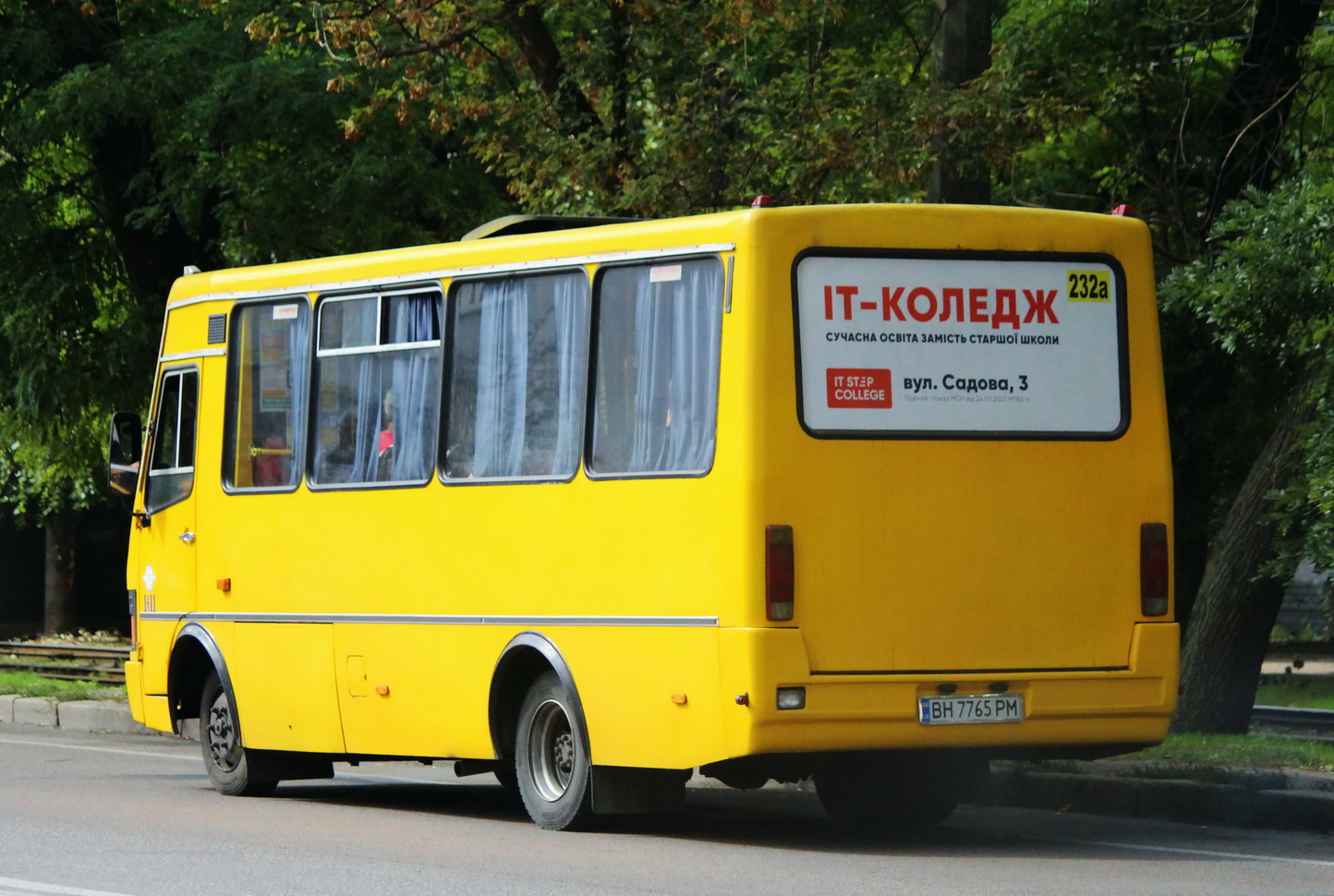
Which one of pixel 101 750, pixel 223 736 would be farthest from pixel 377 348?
pixel 101 750

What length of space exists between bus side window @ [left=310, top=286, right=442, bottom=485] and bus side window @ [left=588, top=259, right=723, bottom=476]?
1.35 metres

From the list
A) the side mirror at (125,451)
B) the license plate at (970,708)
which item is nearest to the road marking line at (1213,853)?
the license plate at (970,708)

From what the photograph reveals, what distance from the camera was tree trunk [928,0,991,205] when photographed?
1547 cm

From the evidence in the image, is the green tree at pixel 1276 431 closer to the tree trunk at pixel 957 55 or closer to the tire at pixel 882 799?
the tree trunk at pixel 957 55

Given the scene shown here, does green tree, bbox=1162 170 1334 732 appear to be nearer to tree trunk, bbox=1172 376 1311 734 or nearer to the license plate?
tree trunk, bbox=1172 376 1311 734

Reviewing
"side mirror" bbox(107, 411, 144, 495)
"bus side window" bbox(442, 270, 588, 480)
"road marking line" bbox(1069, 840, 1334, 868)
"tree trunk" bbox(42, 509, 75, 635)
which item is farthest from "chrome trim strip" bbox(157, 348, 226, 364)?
"tree trunk" bbox(42, 509, 75, 635)

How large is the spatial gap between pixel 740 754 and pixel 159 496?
5590 millimetres

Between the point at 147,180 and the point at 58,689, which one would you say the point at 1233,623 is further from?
the point at 58,689

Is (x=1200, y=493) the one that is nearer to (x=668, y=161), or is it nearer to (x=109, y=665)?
(x=668, y=161)

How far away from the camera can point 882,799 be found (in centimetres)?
1092

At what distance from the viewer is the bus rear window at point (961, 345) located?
9.61 meters

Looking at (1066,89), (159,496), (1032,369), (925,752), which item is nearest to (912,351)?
(1032,369)

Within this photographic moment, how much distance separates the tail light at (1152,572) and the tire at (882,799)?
1.53 meters

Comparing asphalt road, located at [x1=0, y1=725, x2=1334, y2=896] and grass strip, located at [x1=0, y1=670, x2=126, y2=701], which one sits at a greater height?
grass strip, located at [x1=0, y1=670, x2=126, y2=701]
